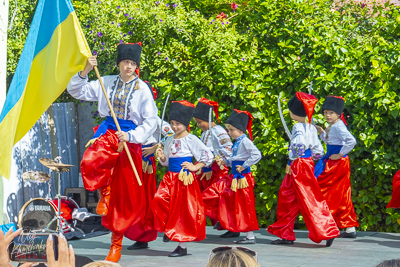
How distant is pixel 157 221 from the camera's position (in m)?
6.96

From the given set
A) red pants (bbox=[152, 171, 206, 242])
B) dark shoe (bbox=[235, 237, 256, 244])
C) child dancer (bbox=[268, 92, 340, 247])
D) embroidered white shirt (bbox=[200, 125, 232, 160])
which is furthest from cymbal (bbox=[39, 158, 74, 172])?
child dancer (bbox=[268, 92, 340, 247])

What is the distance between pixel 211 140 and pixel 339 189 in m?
1.67

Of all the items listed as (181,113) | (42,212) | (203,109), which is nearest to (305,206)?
(181,113)

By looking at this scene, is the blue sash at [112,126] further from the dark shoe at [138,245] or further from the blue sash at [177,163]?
the dark shoe at [138,245]

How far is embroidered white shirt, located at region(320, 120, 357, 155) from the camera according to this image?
25.9ft

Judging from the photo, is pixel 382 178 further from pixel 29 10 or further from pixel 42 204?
pixel 29 10

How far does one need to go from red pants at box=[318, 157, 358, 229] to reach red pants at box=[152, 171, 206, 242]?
6.00 ft

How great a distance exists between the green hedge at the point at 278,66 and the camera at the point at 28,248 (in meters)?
6.12

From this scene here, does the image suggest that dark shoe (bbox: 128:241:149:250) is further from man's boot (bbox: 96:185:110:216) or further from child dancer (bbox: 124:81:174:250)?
man's boot (bbox: 96:185:110:216)

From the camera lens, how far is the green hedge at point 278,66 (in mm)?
8531

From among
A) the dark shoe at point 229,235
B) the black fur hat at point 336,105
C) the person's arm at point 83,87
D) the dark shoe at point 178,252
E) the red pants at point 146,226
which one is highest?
the person's arm at point 83,87

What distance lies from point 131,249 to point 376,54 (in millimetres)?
3955

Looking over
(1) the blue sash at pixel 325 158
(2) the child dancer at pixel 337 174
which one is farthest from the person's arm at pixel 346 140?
(1) the blue sash at pixel 325 158

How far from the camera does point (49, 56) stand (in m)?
5.73
